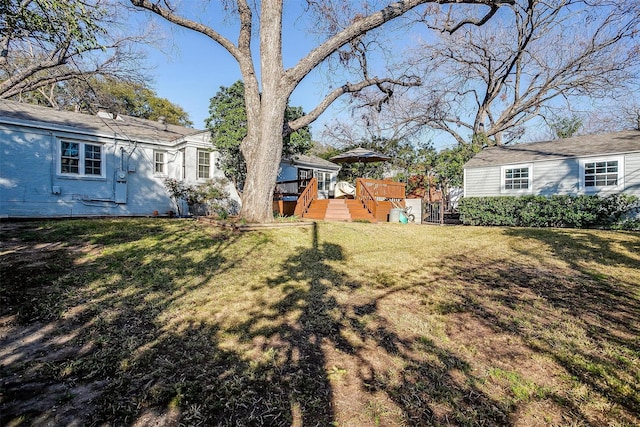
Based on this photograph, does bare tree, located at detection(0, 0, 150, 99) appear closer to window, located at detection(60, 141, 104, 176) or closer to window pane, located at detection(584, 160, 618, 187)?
window, located at detection(60, 141, 104, 176)

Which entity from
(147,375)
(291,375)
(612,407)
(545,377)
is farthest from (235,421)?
(612,407)

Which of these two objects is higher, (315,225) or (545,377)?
(315,225)

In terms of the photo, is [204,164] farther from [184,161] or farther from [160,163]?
[160,163]

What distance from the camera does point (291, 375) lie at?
221 cm

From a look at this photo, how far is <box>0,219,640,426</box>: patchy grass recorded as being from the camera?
1.87m

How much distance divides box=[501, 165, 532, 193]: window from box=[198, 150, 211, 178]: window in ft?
48.2

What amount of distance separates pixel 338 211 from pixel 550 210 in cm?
848

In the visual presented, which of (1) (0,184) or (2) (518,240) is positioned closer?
(2) (518,240)

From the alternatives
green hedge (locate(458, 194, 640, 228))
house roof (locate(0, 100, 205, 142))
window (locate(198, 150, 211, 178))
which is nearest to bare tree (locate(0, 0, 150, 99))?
house roof (locate(0, 100, 205, 142))

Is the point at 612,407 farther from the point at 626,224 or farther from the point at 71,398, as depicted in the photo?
the point at 626,224

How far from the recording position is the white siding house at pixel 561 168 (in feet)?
41.5

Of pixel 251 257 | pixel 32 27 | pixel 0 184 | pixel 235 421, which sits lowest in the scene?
pixel 235 421

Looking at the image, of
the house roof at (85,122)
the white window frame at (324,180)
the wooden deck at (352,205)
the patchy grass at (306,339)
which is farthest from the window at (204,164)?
the patchy grass at (306,339)

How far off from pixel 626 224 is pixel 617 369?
12.2 meters
